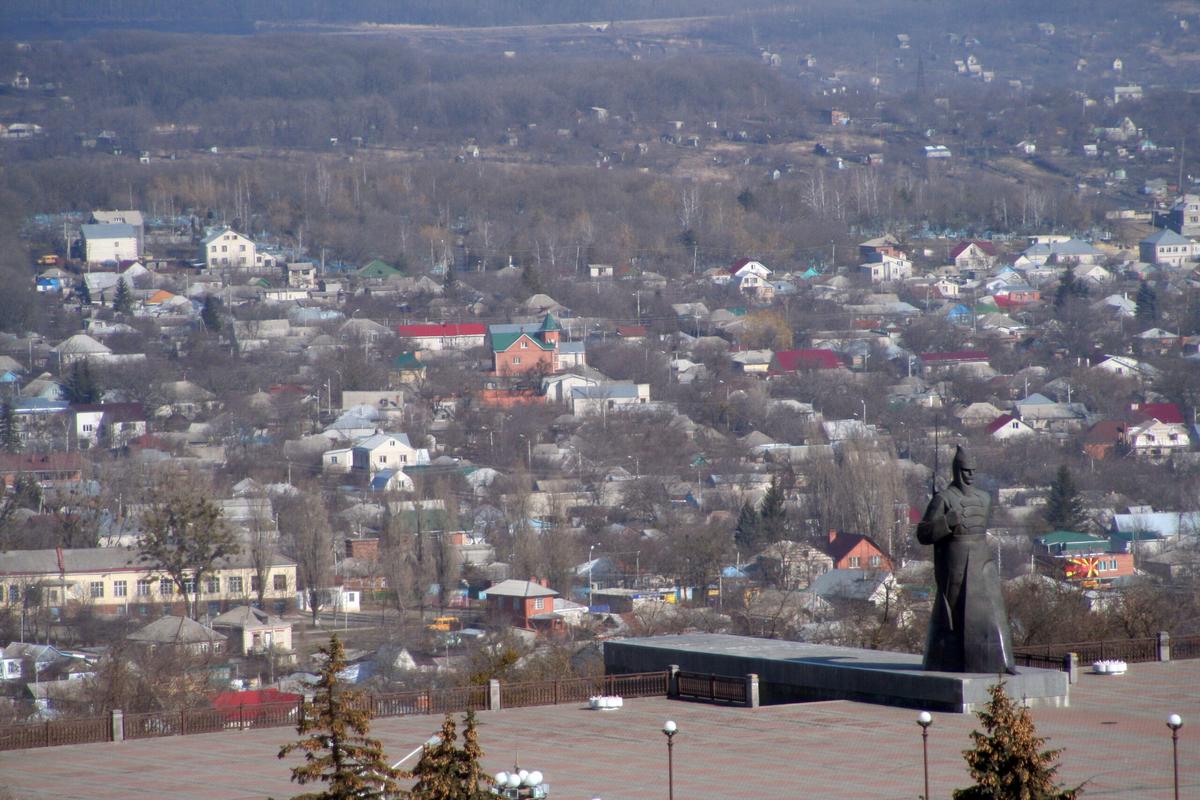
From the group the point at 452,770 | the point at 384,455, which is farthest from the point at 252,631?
Answer: the point at 452,770

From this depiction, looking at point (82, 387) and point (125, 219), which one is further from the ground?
point (125, 219)

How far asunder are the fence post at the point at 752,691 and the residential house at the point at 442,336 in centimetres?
3722

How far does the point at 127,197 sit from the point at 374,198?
851cm

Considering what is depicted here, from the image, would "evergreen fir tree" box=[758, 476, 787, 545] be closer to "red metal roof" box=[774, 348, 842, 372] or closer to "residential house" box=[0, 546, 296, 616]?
"residential house" box=[0, 546, 296, 616]

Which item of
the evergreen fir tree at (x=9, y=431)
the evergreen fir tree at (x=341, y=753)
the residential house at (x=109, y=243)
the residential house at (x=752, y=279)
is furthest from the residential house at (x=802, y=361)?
the evergreen fir tree at (x=341, y=753)

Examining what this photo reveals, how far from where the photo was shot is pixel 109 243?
2559 inches

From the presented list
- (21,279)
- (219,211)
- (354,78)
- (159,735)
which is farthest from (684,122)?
(159,735)

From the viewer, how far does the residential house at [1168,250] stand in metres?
66.5

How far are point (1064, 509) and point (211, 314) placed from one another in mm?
27390

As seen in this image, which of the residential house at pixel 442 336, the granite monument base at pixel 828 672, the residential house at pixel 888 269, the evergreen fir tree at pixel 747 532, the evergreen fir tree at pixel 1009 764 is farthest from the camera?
the residential house at pixel 888 269

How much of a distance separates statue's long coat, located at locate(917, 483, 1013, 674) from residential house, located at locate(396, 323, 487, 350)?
38007 millimetres

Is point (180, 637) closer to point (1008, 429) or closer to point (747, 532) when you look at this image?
point (747, 532)

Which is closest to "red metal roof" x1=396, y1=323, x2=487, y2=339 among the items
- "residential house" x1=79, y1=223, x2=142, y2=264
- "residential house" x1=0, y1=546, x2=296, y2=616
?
"residential house" x1=79, y1=223, x2=142, y2=264

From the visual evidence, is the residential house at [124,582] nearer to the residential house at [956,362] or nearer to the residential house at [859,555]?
the residential house at [859,555]
